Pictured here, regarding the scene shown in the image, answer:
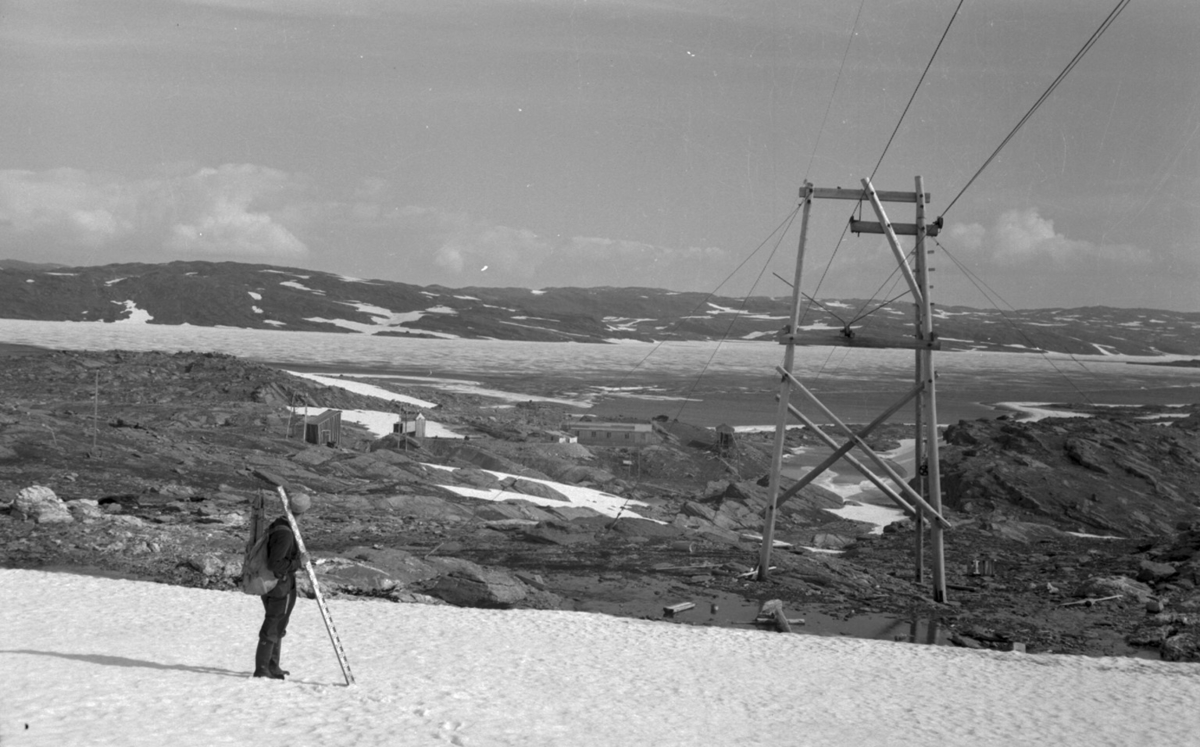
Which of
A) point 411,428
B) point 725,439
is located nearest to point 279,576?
point 411,428

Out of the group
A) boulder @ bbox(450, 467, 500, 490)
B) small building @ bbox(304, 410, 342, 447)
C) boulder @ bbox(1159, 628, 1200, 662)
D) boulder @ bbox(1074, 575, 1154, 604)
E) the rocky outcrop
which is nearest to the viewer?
boulder @ bbox(1159, 628, 1200, 662)

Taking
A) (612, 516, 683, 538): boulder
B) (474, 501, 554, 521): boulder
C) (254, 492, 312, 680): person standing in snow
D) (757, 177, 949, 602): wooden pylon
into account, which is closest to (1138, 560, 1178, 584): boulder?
(757, 177, 949, 602): wooden pylon

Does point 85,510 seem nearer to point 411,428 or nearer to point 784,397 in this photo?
point 784,397

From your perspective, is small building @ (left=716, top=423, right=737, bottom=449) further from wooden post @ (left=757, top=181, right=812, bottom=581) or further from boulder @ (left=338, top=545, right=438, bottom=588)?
boulder @ (left=338, top=545, right=438, bottom=588)

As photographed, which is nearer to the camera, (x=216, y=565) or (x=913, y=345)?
(x=216, y=565)

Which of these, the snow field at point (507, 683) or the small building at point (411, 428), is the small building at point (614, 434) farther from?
the snow field at point (507, 683)

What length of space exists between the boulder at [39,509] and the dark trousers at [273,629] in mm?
10109

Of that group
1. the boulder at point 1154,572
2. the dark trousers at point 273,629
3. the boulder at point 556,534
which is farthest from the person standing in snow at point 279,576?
the boulder at point 1154,572

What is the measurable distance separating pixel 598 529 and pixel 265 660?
50.8 feet

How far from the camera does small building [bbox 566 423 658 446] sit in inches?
2093

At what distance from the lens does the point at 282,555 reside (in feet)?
30.0

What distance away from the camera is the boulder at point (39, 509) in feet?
59.7

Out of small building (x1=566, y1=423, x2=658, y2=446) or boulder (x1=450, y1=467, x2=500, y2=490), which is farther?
small building (x1=566, y1=423, x2=658, y2=446)

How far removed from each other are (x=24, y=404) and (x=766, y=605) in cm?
3832
